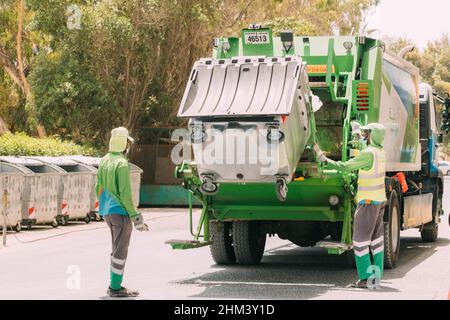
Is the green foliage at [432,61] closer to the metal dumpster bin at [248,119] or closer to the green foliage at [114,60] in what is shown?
the green foliage at [114,60]

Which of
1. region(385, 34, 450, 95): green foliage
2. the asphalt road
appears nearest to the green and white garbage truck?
the asphalt road

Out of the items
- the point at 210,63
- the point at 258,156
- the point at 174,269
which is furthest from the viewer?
the point at 174,269

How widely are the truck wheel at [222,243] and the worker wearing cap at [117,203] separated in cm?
314

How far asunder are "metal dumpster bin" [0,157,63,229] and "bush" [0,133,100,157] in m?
1.50

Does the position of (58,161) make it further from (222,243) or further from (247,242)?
(247,242)

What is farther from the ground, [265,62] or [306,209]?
[265,62]

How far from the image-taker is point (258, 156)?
11.3 m

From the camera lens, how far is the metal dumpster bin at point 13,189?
20094mm

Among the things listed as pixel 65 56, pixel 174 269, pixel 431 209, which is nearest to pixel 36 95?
pixel 65 56

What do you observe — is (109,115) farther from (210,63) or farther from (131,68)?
(210,63)

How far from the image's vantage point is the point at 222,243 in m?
13.9

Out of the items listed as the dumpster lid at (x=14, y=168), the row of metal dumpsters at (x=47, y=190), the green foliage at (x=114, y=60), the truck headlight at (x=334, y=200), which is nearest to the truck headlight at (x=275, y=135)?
the truck headlight at (x=334, y=200)
